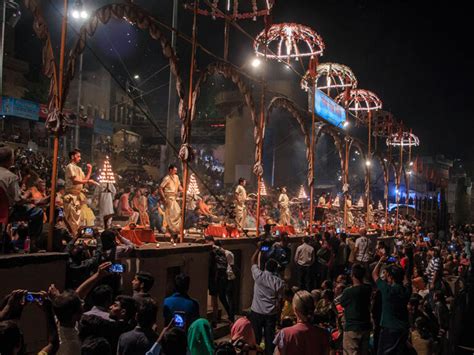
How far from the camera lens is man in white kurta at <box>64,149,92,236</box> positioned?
38.0 ft

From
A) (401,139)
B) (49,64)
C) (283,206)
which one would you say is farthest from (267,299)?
(401,139)

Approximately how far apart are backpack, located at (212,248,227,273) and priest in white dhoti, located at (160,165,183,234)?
118 inches

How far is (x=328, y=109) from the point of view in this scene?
1091 inches

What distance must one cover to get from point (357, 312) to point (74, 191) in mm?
7243

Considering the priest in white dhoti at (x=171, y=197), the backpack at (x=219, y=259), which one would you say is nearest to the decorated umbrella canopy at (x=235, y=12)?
the priest in white dhoti at (x=171, y=197)

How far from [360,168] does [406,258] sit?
41.2 m

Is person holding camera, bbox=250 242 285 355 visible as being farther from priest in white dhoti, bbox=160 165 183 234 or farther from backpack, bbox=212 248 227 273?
priest in white dhoti, bbox=160 165 183 234

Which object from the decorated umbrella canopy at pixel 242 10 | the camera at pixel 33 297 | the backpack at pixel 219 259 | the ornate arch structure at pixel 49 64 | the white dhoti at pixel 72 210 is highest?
the decorated umbrella canopy at pixel 242 10

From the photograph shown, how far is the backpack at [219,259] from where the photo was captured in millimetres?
11023

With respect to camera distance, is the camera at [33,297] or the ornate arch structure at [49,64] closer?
the camera at [33,297]

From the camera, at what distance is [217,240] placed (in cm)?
1209

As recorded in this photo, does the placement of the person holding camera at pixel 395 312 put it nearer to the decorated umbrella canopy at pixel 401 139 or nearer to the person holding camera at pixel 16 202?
the person holding camera at pixel 16 202

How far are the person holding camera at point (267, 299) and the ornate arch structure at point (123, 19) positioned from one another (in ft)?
15.3

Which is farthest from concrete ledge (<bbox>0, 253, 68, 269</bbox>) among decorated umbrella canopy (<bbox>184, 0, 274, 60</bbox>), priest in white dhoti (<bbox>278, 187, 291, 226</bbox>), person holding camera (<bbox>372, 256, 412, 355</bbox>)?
priest in white dhoti (<bbox>278, 187, 291, 226</bbox>)
